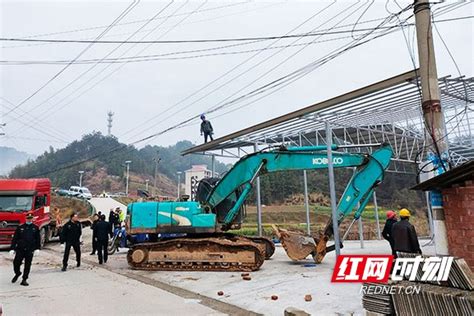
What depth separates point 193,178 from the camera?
1498 cm

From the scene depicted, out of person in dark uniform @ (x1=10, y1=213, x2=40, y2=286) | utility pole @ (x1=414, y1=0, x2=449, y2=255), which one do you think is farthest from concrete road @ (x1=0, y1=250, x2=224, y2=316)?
utility pole @ (x1=414, y1=0, x2=449, y2=255)

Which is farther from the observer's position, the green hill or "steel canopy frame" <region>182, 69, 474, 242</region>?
the green hill

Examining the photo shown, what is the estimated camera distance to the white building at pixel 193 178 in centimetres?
1232

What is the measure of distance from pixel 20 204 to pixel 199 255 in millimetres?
9312

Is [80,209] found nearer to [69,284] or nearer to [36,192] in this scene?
[36,192]

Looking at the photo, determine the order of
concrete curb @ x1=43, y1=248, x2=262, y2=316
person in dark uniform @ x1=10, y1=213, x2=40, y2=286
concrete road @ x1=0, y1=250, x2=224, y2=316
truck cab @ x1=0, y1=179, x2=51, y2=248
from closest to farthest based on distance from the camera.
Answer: concrete curb @ x1=43, y1=248, x2=262, y2=316 → concrete road @ x1=0, y1=250, x2=224, y2=316 → person in dark uniform @ x1=10, y1=213, x2=40, y2=286 → truck cab @ x1=0, y1=179, x2=51, y2=248

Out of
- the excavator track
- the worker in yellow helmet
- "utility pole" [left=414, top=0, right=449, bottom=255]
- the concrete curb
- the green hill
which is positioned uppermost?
the green hill

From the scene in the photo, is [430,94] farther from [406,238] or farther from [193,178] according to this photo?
[193,178]

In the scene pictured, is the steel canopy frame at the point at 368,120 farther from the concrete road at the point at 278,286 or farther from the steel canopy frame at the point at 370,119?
the concrete road at the point at 278,286

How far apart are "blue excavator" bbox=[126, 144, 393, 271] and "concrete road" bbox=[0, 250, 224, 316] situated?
149 centimetres

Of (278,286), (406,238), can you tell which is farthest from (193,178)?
(406,238)

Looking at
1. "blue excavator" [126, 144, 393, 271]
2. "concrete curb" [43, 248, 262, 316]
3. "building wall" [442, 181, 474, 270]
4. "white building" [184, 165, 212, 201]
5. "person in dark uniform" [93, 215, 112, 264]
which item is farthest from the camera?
"white building" [184, 165, 212, 201]

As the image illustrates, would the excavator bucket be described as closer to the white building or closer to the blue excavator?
the blue excavator

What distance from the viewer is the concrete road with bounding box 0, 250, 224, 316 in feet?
18.4
